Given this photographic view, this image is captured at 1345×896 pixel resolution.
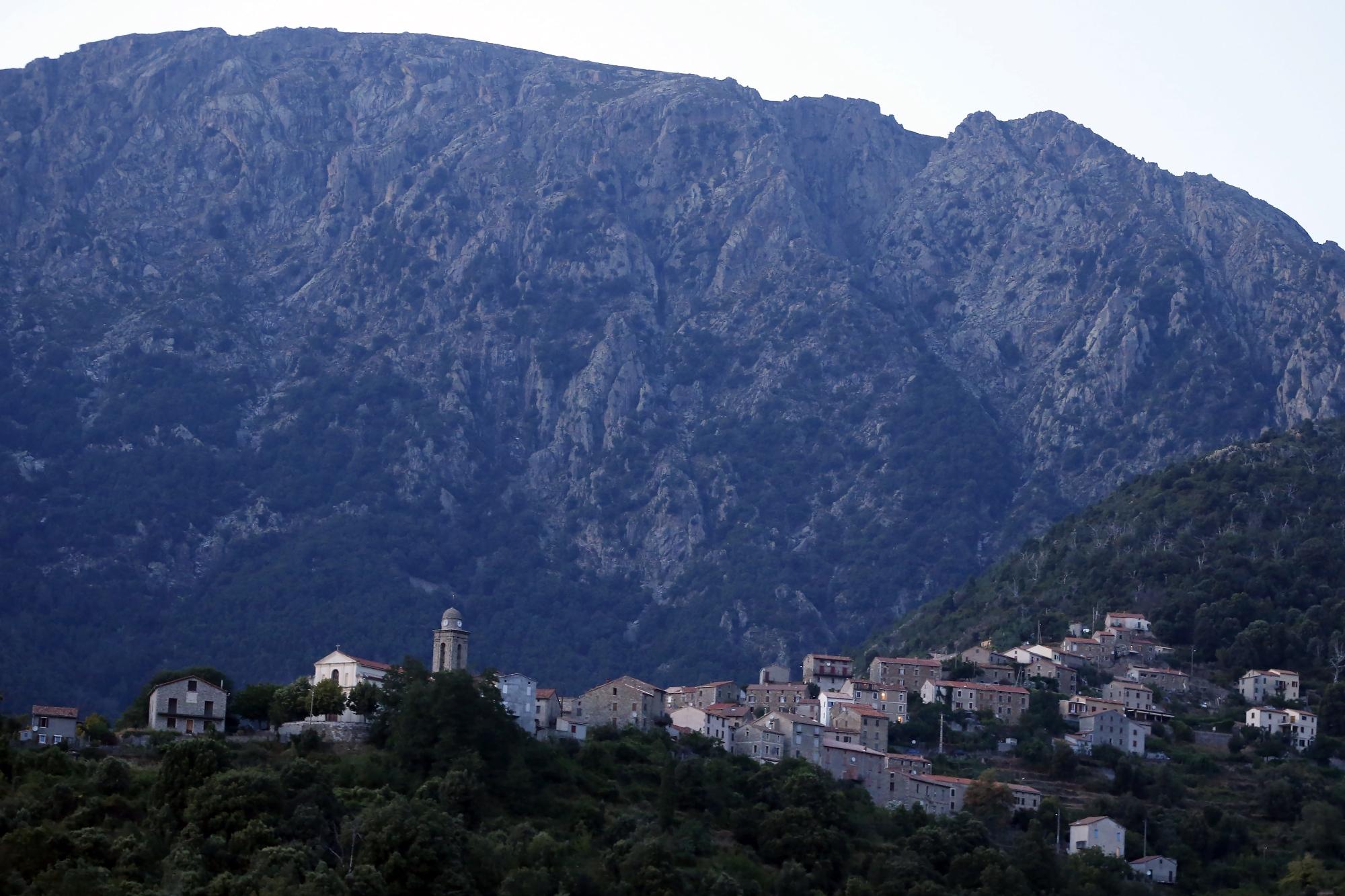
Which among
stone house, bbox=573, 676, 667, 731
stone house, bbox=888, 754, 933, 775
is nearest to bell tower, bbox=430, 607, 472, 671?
stone house, bbox=573, 676, 667, 731

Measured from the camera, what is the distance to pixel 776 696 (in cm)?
13625

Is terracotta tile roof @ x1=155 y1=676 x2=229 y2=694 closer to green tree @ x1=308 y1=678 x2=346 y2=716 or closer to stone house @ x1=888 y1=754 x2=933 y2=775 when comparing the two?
green tree @ x1=308 y1=678 x2=346 y2=716

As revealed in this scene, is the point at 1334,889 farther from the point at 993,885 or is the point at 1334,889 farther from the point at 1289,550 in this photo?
the point at 1289,550

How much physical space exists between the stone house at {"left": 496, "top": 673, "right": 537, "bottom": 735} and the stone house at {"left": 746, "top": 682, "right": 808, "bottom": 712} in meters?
22.9

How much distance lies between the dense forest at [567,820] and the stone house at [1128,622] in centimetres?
2616

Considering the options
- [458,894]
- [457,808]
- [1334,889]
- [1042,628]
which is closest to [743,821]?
[457,808]

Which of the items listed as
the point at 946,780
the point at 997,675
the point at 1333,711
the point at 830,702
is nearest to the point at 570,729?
the point at 946,780

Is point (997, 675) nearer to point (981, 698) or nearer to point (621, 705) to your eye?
point (981, 698)

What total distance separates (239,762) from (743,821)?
2380 cm

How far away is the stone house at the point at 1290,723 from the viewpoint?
13400 cm

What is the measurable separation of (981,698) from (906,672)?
6.00 metres

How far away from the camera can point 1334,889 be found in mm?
106625

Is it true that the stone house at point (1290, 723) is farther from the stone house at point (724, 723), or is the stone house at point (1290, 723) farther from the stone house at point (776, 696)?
the stone house at point (724, 723)

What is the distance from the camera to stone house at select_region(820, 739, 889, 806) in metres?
116
